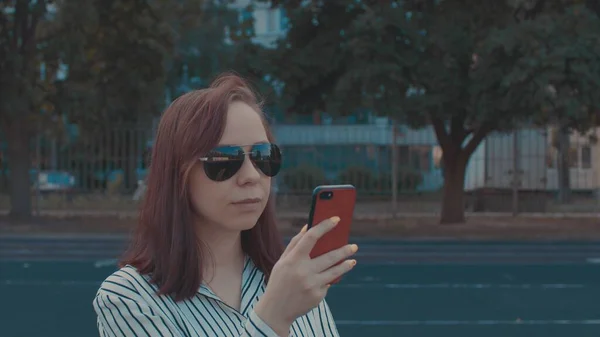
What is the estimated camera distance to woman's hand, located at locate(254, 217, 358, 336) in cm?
158

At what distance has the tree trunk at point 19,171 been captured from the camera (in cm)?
1905

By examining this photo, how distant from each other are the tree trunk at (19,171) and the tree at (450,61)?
656 centimetres

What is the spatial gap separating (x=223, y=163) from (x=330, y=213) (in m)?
0.29

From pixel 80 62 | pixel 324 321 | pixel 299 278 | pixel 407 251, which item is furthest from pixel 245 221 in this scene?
pixel 80 62

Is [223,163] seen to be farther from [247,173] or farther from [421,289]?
[421,289]

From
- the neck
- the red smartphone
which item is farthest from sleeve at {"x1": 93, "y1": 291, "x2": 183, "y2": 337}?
the red smartphone

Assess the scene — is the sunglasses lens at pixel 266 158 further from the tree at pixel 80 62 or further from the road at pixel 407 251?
the tree at pixel 80 62

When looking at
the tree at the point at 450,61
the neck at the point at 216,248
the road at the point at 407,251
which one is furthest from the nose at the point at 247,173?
the tree at the point at 450,61

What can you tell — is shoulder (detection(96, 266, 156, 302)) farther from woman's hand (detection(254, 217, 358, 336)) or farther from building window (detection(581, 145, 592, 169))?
building window (detection(581, 145, 592, 169))

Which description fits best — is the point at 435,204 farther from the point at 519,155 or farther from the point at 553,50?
the point at 553,50

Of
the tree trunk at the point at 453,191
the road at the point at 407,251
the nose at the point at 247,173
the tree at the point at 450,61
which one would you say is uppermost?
the tree at the point at 450,61

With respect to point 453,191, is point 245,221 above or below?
above

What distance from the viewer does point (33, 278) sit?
36.3ft

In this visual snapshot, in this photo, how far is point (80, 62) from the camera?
56.9 feet
